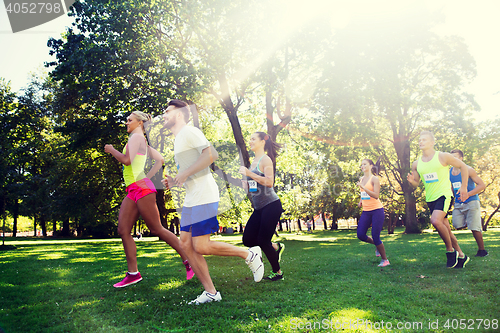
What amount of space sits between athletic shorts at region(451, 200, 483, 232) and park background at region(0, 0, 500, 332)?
2.34 feet

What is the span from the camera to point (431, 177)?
5.92 m

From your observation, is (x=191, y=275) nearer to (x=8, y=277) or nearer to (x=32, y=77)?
(x=8, y=277)

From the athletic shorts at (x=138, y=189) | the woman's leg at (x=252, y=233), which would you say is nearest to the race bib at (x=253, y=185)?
the woman's leg at (x=252, y=233)

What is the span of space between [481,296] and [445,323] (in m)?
1.27

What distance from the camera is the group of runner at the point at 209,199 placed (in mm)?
3855

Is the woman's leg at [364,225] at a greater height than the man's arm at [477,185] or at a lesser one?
lesser

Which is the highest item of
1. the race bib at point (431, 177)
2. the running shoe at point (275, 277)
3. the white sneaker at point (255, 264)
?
the race bib at point (431, 177)

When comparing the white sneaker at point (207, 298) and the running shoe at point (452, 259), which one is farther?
the running shoe at point (452, 259)

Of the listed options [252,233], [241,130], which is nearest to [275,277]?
[252,233]

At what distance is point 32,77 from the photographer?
101ft

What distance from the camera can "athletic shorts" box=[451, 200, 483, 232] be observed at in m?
6.47

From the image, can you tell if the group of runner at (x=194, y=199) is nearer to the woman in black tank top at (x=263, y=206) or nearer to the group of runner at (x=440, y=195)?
the woman in black tank top at (x=263, y=206)

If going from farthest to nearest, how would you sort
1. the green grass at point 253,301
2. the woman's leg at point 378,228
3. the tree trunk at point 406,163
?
the tree trunk at point 406,163
the woman's leg at point 378,228
the green grass at point 253,301

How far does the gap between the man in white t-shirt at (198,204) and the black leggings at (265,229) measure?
3.02 feet
